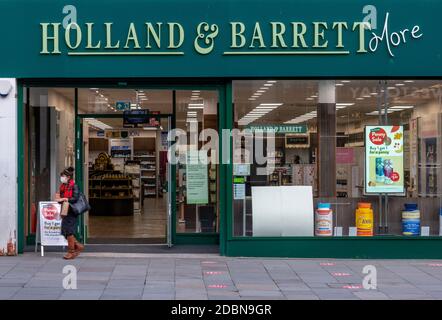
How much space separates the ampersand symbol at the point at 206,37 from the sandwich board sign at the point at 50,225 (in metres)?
3.87

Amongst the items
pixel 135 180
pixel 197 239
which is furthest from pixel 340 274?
pixel 135 180

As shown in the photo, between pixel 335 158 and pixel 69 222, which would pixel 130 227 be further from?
pixel 335 158

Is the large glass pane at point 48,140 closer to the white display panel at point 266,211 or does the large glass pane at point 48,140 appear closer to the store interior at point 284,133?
the store interior at point 284,133

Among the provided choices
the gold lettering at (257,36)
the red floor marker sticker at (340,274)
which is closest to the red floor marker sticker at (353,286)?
the red floor marker sticker at (340,274)

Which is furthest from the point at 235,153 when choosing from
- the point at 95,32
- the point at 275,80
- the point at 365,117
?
the point at 95,32

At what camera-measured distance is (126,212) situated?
21.0m

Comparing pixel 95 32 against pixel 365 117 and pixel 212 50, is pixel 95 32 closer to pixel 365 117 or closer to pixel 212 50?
pixel 212 50

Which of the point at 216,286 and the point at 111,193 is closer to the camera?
the point at 216,286

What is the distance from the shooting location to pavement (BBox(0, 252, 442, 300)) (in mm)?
9766

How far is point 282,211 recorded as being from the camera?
13453mm

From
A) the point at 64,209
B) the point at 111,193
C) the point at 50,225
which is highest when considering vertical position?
the point at 64,209

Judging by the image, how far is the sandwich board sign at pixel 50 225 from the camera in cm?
1311

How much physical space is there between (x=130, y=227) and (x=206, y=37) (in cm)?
611

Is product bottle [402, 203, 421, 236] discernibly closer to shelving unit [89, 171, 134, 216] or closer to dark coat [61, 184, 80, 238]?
dark coat [61, 184, 80, 238]
